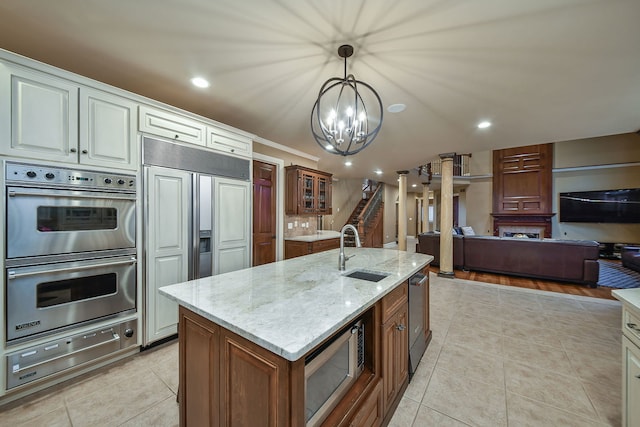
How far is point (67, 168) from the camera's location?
1907 millimetres

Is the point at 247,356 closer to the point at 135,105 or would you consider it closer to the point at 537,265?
the point at 135,105

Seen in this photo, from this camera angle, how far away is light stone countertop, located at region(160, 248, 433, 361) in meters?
0.93

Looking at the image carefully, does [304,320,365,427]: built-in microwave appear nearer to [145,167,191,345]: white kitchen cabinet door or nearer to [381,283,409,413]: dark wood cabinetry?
[381,283,409,413]: dark wood cabinetry

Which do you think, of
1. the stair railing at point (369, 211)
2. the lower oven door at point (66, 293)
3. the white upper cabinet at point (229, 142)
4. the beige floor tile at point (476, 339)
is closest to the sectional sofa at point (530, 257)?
the stair railing at point (369, 211)

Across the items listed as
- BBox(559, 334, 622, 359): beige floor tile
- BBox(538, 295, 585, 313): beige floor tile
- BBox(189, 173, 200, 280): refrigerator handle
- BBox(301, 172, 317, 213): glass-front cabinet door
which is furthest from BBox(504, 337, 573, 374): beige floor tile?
BBox(301, 172, 317, 213): glass-front cabinet door

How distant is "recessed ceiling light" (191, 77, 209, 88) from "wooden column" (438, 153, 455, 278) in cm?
472

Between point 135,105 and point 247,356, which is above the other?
point 135,105

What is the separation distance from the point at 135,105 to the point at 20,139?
83 cm

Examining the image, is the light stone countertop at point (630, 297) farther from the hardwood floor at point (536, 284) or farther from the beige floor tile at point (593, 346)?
the hardwood floor at point (536, 284)

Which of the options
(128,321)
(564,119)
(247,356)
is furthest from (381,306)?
(564,119)

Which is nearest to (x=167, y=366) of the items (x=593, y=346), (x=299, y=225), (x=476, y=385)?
(x=476, y=385)

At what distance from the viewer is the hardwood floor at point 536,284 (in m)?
4.12

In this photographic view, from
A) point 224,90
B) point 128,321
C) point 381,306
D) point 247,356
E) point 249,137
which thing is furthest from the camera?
point 249,137

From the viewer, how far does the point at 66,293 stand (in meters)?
1.92
